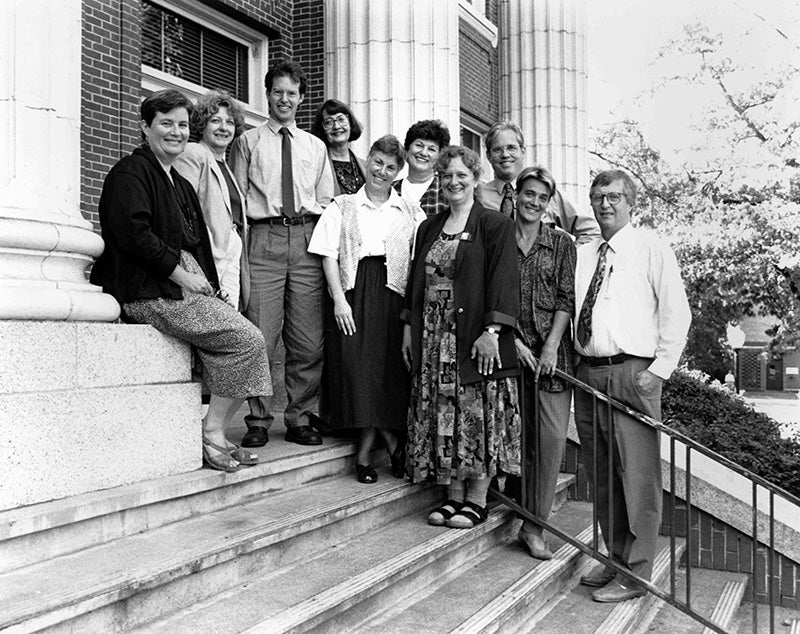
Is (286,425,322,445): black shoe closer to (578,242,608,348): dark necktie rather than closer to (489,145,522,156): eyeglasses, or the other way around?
(578,242,608,348): dark necktie

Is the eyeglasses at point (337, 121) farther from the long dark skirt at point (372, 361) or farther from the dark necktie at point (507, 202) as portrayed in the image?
the dark necktie at point (507, 202)

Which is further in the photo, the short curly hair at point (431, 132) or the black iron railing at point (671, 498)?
the short curly hair at point (431, 132)

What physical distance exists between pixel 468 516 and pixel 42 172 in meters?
2.75

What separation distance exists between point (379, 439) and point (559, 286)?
4.90 feet

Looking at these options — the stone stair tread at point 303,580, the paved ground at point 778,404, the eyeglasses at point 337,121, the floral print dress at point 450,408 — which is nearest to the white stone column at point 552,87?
the eyeglasses at point 337,121

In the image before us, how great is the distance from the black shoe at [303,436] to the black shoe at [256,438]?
20 cm

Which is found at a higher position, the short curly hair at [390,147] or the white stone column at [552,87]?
the white stone column at [552,87]

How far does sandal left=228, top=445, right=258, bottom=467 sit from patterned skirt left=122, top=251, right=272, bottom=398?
1.08 ft

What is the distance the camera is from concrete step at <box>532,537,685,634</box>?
156 inches

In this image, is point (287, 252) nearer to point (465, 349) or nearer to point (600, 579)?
point (465, 349)

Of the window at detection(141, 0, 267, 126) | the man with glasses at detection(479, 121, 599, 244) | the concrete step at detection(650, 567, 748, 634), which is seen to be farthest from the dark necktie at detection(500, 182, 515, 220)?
the window at detection(141, 0, 267, 126)

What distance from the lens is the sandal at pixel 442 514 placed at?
4516 millimetres

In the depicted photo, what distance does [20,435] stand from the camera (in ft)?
10.7

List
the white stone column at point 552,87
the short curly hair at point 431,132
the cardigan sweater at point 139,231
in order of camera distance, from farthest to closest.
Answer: the white stone column at point 552,87 < the short curly hair at point 431,132 < the cardigan sweater at point 139,231
